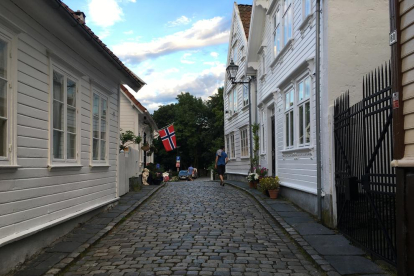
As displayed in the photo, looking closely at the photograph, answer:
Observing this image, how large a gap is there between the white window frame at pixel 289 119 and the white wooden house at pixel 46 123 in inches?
189

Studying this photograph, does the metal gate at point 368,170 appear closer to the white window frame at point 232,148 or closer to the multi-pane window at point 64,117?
the multi-pane window at point 64,117

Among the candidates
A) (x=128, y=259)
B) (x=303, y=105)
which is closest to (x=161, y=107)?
(x=303, y=105)

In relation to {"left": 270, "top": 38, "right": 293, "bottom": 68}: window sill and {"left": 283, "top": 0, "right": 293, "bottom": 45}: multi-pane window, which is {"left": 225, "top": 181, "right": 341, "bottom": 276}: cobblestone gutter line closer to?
{"left": 270, "top": 38, "right": 293, "bottom": 68}: window sill

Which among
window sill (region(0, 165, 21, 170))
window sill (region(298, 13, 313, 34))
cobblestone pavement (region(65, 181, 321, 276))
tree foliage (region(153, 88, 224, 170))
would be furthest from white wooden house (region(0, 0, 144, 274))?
tree foliage (region(153, 88, 224, 170))

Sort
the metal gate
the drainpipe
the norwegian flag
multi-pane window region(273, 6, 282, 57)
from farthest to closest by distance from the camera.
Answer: the norwegian flag < multi-pane window region(273, 6, 282, 57) < the drainpipe < the metal gate

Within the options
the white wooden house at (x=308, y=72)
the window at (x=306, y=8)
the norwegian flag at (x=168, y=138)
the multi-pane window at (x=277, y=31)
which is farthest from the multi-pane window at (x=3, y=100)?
the norwegian flag at (x=168, y=138)

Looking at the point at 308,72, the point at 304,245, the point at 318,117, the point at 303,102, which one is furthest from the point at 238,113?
the point at 304,245

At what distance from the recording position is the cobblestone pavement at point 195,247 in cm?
542

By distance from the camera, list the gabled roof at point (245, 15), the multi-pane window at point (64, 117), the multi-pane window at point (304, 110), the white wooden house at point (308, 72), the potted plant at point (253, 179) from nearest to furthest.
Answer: the multi-pane window at point (64, 117), the white wooden house at point (308, 72), the multi-pane window at point (304, 110), the potted plant at point (253, 179), the gabled roof at point (245, 15)

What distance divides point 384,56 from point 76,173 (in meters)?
6.60

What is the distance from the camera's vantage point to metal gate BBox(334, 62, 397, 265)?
518 centimetres

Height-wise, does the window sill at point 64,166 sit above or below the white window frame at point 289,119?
below

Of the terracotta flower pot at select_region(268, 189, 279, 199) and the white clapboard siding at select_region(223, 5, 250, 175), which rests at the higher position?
the white clapboard siding at select_region(223, 5, 250, 175)

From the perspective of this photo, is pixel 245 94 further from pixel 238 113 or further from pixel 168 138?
pixel 168 138
